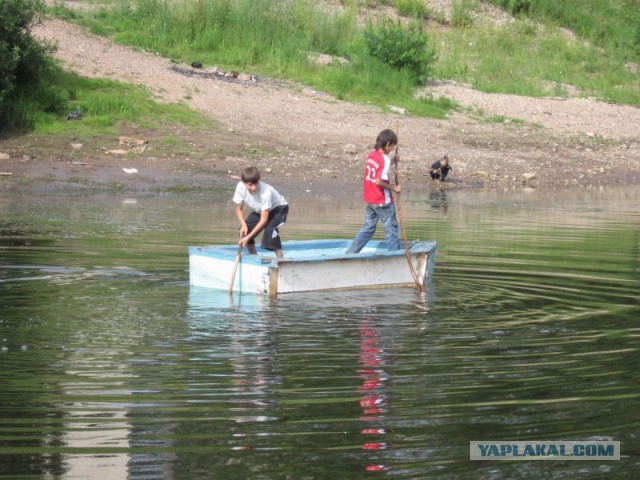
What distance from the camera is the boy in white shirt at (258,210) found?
1228 centimetres

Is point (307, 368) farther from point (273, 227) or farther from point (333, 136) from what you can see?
point (333, 136)

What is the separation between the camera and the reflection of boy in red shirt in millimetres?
12977

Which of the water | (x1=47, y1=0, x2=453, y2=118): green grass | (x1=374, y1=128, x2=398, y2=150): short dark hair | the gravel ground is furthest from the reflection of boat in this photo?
(x1=47, y1=0, x2=453, y2=118): green grass

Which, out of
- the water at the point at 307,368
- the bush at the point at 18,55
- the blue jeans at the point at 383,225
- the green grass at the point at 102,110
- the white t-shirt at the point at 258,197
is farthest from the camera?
the green grass at the point at 102,110

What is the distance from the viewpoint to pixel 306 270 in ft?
38.7

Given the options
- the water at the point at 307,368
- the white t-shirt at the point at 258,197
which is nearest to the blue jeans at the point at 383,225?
the water at the point at 307,368

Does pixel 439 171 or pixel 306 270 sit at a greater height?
pixel 439 171

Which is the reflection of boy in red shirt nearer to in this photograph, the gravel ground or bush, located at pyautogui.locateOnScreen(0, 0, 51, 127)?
the gravel ground

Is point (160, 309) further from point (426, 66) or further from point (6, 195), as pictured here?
point (426, 66)

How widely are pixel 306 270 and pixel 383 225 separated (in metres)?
1.64

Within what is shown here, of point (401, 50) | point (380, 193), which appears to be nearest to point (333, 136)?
point (401, 50)

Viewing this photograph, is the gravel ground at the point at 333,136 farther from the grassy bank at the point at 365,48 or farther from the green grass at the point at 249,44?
the grassy bank at the point at 365,48

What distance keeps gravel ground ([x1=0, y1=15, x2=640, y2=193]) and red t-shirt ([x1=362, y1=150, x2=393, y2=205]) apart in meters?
10.1

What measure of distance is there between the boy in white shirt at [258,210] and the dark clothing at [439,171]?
40.2 ft
